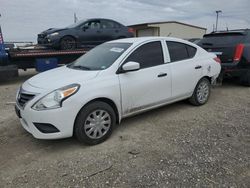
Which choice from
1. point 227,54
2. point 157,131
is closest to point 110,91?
point 157,131

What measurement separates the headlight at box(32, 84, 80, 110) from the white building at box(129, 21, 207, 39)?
88.8 ft

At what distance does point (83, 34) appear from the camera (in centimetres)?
1007

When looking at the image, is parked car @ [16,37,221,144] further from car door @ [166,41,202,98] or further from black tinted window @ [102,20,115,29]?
black tinted window @ [102,20,115,29]

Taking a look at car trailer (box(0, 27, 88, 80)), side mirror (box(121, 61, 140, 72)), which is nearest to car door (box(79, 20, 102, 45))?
car trailer (box(0, 27, 88, 80))

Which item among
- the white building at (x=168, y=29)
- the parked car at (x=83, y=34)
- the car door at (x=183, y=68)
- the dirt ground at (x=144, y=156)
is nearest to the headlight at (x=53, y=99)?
the dirt ground at (x=144, y=156)

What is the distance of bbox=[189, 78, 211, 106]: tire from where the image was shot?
17.3 ft

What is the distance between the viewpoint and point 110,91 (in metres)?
3.70

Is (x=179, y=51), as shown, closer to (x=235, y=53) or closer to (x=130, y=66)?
(x=130, y=66)

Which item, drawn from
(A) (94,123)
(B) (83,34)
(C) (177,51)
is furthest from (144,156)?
(B) (83,34)

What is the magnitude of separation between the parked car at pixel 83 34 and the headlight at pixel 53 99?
267 inches

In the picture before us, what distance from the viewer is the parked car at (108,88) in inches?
132

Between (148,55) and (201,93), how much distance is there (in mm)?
1792

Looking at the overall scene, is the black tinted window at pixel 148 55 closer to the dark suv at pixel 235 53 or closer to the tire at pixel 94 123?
the tire at pixel 94 123

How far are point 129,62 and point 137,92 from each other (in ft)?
1.75
